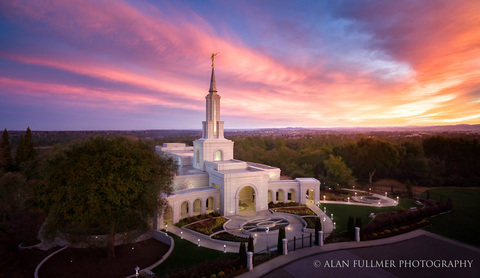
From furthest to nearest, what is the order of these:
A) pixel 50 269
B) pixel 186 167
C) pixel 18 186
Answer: pixel 186 167 < pixel 18 186 < pixel 50 269

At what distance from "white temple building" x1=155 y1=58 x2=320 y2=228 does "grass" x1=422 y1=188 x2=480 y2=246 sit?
41.7 feet

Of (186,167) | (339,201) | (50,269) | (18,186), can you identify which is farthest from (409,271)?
(18,186)

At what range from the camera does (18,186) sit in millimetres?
26438

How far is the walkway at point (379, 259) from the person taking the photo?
14.6m

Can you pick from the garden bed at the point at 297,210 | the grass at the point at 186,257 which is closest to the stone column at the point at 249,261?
the grass at the point at 186,257

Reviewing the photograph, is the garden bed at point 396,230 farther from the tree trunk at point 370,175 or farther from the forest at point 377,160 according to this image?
the tree trunk at point 370,175

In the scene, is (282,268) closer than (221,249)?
Yes

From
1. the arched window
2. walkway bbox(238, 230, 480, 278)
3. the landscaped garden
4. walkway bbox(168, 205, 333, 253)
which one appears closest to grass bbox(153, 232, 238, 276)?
the landscaped garden

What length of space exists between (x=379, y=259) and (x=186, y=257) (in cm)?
1291

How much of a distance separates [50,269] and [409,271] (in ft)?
72.9

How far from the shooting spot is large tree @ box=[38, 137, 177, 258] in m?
15.6

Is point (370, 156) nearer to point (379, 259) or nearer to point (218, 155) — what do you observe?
point (218, 155)

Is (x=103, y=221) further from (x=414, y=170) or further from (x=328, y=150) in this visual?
(x=414, y=170)

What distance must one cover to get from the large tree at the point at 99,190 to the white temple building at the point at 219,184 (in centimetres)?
584
